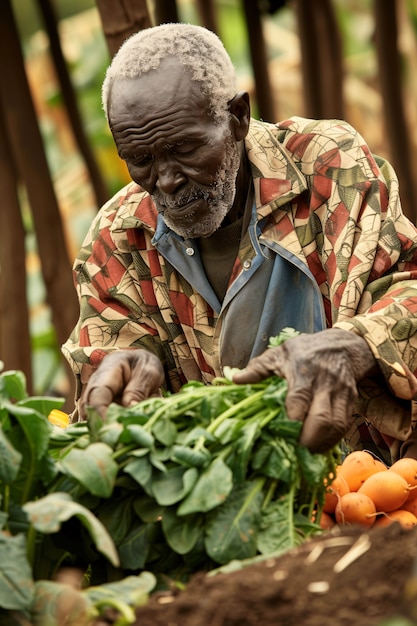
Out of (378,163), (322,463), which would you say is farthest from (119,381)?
(378,163)

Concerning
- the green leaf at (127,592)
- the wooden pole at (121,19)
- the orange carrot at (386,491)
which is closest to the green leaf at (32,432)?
the green leaf at (127,592)

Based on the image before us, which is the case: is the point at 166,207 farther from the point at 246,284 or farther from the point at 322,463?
the point at 322,463

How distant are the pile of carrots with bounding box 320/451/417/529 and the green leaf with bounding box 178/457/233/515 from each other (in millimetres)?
513

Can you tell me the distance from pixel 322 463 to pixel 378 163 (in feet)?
4.43

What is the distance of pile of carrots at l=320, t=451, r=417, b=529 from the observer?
2699mm

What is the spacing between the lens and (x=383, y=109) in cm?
662

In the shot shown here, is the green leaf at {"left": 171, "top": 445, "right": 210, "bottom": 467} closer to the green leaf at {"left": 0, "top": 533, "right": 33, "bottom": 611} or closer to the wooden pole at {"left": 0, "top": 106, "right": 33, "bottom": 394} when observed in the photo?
the green leaf at {"left": 0, "top": 533, "right": 33, "bottom": 611}

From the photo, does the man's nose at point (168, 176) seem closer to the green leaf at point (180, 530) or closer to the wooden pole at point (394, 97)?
the green leaf at point (180, 530)

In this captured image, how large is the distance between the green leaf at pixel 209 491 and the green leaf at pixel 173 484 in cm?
2

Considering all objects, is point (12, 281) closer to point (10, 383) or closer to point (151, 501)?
point (10, 383)

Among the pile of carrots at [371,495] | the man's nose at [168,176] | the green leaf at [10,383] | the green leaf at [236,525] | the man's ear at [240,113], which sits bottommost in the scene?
the pile of carrots at [371,495]

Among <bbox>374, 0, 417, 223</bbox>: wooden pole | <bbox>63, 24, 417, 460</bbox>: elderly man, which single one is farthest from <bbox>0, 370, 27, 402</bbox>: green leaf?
<bbox>374, 0, 417, 223</bbox>: wooden pole

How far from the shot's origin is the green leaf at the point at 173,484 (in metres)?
2.17

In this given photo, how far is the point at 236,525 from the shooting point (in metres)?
2.19
